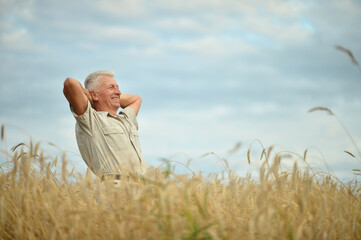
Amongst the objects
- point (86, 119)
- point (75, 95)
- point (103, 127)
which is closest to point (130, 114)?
point (103, 127)

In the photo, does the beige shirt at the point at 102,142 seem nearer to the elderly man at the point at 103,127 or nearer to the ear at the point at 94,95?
the elderly man at the point at 103,127

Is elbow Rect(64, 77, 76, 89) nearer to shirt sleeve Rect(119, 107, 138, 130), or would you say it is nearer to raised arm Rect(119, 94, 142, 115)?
shirt sleeve Rect(119, 107, 138, 130)

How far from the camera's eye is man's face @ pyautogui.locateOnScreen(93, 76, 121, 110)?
4617mm

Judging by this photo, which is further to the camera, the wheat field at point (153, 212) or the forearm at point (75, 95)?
the forearm at point (75, 95)

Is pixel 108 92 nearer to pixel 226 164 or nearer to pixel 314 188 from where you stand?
pixel 226 164

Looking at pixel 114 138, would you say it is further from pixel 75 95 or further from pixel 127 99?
pixel 127 99

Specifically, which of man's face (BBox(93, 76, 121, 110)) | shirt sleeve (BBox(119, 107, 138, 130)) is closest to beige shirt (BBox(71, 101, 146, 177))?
man's face (BBox(93, 76, 121, 110))

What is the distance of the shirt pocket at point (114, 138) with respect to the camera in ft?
13.8

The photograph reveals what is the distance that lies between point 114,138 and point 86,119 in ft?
1.18

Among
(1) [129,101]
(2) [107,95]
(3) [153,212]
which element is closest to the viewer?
(3) [153,212]

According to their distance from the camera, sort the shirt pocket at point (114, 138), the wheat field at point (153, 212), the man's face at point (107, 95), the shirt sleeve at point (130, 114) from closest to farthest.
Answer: the wheat field at point (153, 212)
the shirt pocket at point (114, 138)
the man's face at point (107, 95)
the shirt sleeve at point (130, 114)

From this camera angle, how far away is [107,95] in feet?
15.1

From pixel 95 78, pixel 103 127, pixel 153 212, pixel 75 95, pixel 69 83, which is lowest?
pixel 153 212

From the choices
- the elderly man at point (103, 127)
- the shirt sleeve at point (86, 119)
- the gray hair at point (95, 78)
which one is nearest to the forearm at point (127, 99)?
the elderly man at point (103, 127)
